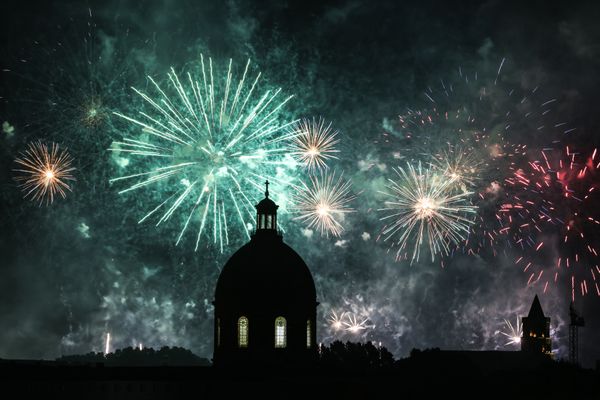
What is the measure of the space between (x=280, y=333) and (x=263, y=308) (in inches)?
87.1

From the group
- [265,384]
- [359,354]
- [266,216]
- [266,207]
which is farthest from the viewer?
[359,354]

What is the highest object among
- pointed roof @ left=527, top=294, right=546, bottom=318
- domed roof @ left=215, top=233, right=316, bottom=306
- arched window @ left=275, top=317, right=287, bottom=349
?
pointed roof @ left=527, top=294, right=546, bottom=318

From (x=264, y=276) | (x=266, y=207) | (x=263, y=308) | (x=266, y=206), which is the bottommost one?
(x=263, y=308)

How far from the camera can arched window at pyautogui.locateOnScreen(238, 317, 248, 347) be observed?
258 ft

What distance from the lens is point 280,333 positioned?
3118 inches

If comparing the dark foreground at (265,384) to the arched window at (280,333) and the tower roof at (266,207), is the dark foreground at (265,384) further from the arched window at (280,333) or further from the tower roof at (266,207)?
the tower roof at (266,207)

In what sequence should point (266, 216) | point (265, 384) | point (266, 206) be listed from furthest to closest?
point (266, 206) → point (266, 216) → point (265, 384)

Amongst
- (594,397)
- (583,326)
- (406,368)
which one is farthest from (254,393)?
(583,326)

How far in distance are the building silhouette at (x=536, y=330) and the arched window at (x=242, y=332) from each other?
174 ft

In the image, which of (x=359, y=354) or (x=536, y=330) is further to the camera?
(x=536, y=330)

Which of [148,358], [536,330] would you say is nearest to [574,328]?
[536,330]

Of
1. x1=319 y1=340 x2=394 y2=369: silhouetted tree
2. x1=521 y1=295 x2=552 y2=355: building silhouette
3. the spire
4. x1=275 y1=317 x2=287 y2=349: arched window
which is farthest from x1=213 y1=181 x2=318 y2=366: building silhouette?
x1=521 y1=295 x2=552 y2=355: building silhouette

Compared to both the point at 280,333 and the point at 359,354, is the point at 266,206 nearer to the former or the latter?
the point at 280,333

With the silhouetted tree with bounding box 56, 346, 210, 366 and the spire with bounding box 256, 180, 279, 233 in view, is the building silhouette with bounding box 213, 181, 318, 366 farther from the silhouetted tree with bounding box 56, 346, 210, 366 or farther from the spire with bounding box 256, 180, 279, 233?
the silhouetted tree with bounding box 56, 346, 210, 366
